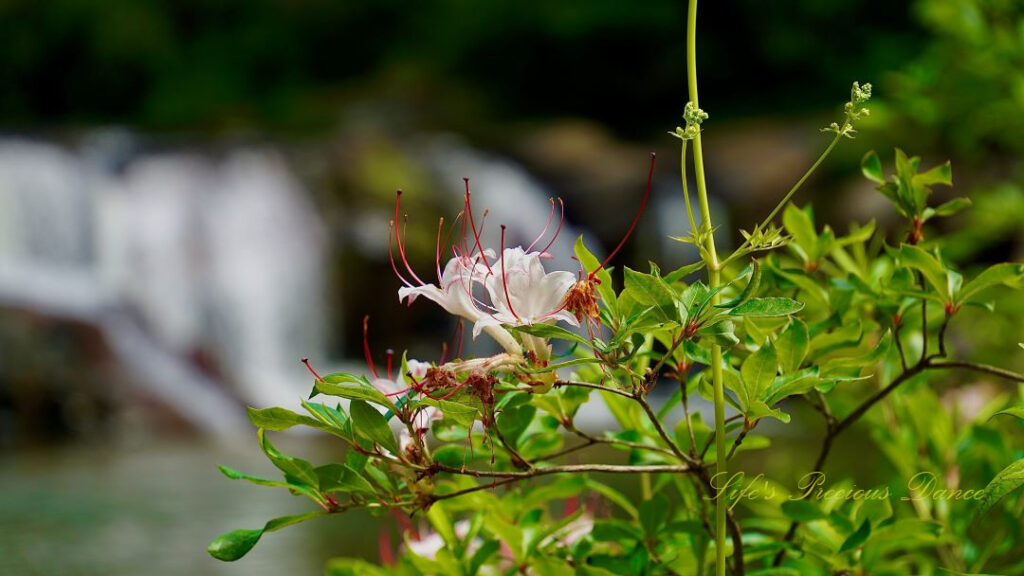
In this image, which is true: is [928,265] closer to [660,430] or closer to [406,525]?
[660,430]

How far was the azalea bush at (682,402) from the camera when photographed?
28.8 inches

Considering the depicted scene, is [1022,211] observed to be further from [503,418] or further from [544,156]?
[544,156]

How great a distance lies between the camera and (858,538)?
90cm

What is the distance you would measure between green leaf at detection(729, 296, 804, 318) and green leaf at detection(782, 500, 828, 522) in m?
0.25

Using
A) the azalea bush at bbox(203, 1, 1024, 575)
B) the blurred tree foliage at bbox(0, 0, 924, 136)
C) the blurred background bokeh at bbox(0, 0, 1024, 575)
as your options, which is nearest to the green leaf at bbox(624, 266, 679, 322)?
the azalea bush at bbox(203, 1, 1024, 575)

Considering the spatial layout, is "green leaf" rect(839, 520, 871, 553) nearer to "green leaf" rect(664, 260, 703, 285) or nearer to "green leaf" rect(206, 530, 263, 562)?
"green leaf" rect(664, 260, 703, 285)

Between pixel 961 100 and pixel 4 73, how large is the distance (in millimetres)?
16928

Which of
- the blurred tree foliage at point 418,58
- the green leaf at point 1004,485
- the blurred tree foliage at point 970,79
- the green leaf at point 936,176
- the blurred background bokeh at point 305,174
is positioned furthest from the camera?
the blurred tree foliage at point 418,58

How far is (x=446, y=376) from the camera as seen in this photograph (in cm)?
73

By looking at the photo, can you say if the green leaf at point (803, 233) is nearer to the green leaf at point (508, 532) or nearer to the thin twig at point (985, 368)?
the thin twig at point (985, 368)

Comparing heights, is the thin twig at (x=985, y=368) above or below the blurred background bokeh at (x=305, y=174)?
below

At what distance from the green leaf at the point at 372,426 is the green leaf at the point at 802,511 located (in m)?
0.34

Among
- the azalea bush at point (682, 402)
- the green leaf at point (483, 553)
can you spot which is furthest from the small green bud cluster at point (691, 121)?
the green leaf at point (483, 553)

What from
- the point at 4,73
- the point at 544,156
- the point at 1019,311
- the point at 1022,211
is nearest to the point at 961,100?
the point at 1022,211
